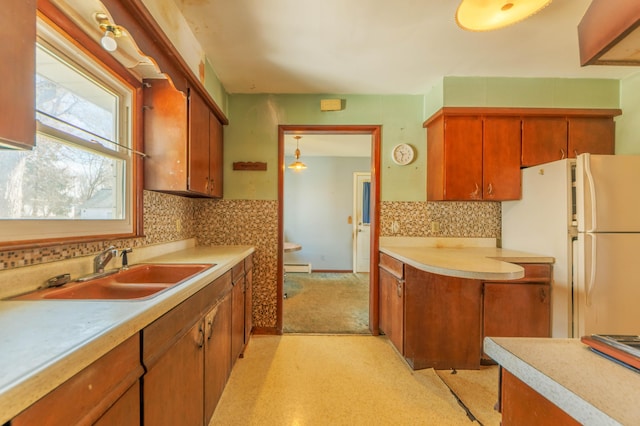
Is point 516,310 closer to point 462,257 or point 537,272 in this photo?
point 537,272

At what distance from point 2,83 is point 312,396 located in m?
2.07

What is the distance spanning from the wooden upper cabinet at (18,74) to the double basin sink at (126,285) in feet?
2.17

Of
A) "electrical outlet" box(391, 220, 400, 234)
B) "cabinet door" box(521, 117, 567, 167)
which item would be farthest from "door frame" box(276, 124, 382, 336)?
"cabinet door" box(521, 117, 567, 167)

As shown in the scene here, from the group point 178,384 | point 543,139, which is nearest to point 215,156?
point 178,384

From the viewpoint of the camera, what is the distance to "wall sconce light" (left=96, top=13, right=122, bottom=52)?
4.11 ft

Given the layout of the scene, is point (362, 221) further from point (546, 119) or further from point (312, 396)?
point (312, 396)

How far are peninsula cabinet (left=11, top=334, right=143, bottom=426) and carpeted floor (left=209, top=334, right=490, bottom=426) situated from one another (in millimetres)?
1056

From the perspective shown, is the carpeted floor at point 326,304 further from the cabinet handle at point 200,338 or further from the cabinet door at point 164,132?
the cabinet door at point 164,132

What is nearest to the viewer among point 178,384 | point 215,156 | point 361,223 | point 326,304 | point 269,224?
point 178,384

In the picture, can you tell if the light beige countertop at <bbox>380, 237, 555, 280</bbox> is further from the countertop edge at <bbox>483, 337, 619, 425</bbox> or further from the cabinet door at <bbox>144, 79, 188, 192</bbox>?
the cabinet door at <bbox>144, 79, 188, 192</bbox>

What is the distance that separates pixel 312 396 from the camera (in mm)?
1826

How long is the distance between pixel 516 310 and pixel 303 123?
2.48m

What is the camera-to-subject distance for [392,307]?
2.38 meters

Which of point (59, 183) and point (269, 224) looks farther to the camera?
point (269, 224)
